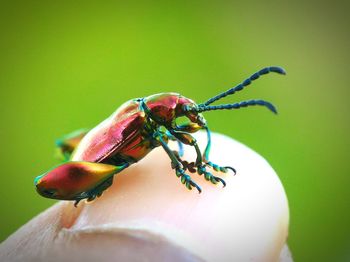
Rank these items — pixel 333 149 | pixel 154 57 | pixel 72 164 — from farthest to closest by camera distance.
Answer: pixel 154 57 < pixel 333 149 < pixel 72 164

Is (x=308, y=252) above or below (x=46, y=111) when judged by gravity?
below

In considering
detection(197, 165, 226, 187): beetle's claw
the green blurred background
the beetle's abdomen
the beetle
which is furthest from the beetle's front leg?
the green blurred background

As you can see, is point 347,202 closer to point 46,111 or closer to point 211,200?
point 211,200

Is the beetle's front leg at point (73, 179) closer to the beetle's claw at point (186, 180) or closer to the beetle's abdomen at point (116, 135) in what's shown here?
the beetle's abdomen at point (116, 135)

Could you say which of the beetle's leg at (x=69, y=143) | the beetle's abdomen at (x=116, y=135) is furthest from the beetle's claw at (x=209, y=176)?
the beetle's leg at (x=69, y=143)

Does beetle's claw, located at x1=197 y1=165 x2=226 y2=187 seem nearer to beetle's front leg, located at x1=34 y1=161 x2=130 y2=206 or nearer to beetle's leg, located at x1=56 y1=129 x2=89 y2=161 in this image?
beetle's front leg, located at x1=34 y1=161 x2=130 y2=206

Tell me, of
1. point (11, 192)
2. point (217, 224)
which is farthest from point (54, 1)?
point (217, 224)

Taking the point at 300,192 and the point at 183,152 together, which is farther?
the point at 300,192
